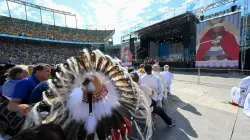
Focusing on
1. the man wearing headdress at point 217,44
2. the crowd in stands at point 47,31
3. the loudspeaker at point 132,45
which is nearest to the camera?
the man wearing headdress at point 217,44

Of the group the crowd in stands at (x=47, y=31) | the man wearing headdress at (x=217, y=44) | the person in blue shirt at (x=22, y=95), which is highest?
the crowd in stands at (x=47, y=31)

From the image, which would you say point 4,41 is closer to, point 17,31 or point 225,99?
point 17,31

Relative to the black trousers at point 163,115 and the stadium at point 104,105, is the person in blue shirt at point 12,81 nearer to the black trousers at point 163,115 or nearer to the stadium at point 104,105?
the stadium at point 104,105

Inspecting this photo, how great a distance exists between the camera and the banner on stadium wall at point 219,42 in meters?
13.1

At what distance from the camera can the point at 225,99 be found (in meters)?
5.56

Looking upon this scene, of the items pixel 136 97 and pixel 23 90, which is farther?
pixel 23 90

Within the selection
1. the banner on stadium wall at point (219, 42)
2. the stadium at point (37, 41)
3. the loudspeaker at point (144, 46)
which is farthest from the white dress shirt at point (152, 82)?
the stadium at point (37, 41)

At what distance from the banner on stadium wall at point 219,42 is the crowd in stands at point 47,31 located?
2519 cm

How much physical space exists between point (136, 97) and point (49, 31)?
114ft

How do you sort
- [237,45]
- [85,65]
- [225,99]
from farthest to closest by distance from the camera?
[237,45] → [225,99] → [85,65]

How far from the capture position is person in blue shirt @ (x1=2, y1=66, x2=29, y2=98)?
2.50 meters

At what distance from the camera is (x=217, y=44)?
14273 millimetres

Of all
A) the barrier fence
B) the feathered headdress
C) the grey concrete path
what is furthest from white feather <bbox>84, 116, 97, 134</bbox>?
the barrier fence

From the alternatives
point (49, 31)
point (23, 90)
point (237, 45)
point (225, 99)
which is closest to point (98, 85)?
point (23, 90)
